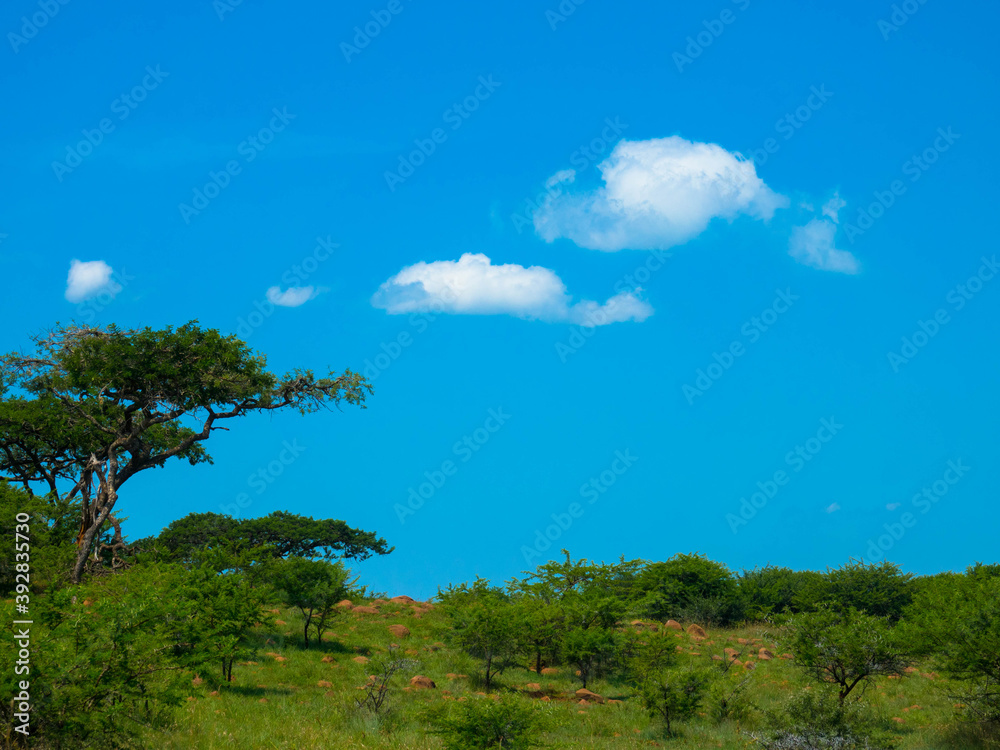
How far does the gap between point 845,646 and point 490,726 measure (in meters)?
9.99

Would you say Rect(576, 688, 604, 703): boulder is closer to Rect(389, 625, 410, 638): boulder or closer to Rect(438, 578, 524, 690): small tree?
Rect(438, 578, 524, 690): small tree

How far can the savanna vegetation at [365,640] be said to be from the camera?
1126 cm

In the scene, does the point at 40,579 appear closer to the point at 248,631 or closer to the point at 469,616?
the point at 248,631

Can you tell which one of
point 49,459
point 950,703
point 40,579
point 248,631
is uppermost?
point 49,459

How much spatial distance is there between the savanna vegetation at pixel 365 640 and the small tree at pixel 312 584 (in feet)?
0.33

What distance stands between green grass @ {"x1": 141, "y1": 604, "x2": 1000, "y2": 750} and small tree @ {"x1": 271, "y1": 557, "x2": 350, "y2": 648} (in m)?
1.26

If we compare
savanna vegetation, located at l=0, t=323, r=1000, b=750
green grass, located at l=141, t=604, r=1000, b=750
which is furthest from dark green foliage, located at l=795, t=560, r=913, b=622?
green grass, located at l=141, t=604, r=1000, b=750

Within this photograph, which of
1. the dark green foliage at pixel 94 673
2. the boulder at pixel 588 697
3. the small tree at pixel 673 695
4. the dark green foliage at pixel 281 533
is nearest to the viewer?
the dark green foliage at pixel 94 673

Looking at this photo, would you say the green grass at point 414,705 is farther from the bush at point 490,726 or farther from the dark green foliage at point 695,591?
the dark green foliage at point 695,591

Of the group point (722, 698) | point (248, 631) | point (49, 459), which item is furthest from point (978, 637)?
point (49, 459)

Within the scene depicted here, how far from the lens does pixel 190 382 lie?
29.4 meters

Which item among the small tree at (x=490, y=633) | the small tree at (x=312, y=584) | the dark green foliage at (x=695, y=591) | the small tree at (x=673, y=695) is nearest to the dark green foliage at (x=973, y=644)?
the small tree at (x=673, y=695)

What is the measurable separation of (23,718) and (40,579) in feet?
70.1

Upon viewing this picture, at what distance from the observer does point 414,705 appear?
664 inches
